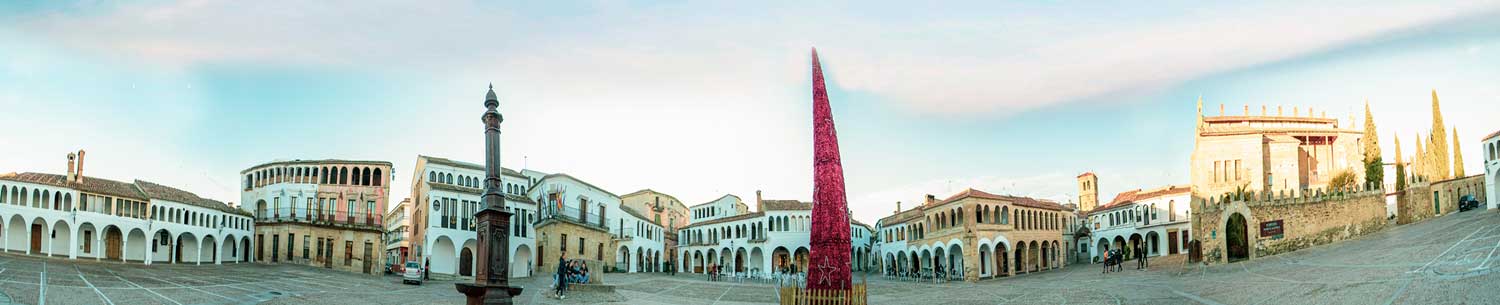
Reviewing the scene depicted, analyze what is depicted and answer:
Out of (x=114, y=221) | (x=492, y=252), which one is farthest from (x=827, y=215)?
(x=114, y=221)

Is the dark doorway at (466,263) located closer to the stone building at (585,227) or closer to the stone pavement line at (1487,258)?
the stone building at (585,227)

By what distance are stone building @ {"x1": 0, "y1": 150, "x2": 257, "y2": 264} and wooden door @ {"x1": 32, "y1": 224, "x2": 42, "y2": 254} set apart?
39mm

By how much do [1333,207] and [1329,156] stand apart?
21.3 m

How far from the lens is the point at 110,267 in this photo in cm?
3697

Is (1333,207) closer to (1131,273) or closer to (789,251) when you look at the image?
(1131,273)

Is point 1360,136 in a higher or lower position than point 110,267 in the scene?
higher

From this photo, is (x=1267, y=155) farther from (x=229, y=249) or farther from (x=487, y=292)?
(x=229, y=249)

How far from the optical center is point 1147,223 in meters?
59.2

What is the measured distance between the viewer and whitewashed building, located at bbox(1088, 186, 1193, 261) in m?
56.5

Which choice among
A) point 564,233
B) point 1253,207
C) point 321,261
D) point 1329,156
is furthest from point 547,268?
point 1329,156

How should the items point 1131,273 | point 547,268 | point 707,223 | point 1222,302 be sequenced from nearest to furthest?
point 1222,302, point 1131,273, point 547,268, point 707,223

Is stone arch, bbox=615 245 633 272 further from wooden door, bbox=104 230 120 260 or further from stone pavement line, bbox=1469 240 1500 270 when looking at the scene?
stone pavement line, bbox=1469 240 1500 270

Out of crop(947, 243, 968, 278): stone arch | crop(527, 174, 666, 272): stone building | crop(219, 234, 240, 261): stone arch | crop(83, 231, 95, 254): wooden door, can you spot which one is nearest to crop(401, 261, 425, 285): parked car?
crop(527, 174, 666, 272): stone building

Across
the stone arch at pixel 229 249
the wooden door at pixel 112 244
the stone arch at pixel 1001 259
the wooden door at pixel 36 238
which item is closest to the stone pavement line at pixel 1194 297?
the stone arch at pixel 1001 259
